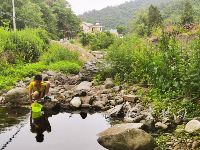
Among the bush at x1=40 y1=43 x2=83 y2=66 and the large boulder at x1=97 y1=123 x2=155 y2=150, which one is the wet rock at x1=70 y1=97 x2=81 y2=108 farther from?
the bush at x1=40 y1=43 x2=83 y2=66

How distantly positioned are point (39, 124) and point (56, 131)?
662mm

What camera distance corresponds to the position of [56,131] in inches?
170

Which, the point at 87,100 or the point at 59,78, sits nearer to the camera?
the point at 87,100

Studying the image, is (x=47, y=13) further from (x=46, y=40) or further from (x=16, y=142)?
(x=16, y=142)

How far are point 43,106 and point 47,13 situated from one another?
113 ft

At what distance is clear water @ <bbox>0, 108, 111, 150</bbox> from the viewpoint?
3617mm

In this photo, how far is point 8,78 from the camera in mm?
8484

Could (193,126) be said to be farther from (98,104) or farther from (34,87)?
(34,87)

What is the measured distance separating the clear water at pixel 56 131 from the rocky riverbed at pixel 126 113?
0.37 meters

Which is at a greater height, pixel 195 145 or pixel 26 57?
pixel 26 57

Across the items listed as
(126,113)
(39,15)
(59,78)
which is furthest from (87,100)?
(39,15)

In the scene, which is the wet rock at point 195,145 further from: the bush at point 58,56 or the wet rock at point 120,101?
the bush at point 58,56

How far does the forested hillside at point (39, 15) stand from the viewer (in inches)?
1007

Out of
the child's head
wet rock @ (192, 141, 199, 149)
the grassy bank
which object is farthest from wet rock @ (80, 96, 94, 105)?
wet rock @ (192, 141, 199, 149)
